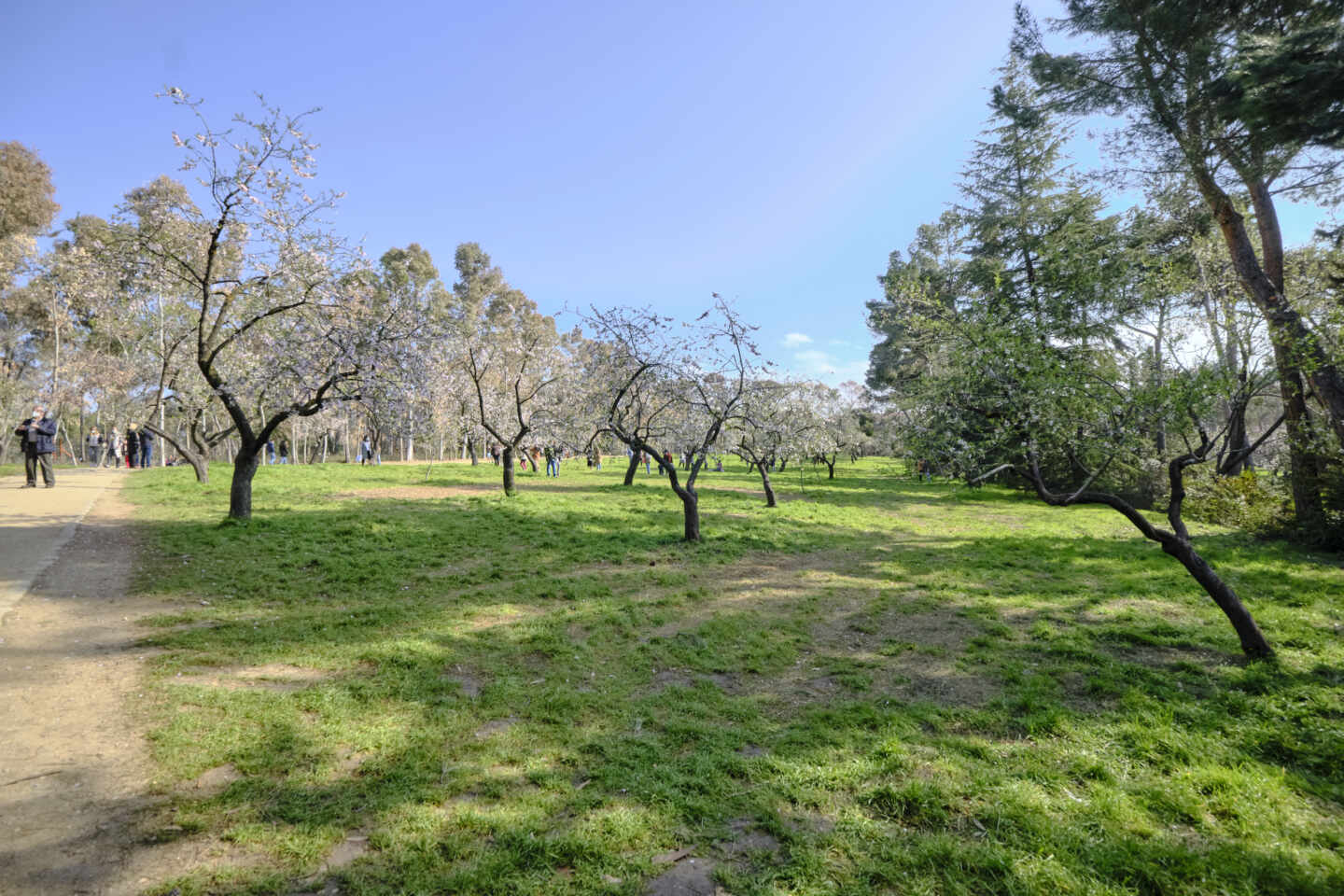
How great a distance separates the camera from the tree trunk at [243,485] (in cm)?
1141

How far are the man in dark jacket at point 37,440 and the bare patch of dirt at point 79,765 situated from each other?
12214 mm

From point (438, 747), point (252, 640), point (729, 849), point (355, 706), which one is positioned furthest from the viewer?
point (252, 640)

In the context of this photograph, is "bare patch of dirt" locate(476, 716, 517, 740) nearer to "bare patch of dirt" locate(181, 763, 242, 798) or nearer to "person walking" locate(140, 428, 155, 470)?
"bare patch of dirt" locate(181, 763, 242, 798)

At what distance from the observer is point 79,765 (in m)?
3.64

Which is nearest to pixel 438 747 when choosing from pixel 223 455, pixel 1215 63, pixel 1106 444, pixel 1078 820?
pixel 1078 820

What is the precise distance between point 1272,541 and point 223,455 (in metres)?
74.1

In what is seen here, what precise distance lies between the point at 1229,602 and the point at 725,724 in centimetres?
582

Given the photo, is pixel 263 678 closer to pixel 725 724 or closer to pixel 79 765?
pixel 79 765

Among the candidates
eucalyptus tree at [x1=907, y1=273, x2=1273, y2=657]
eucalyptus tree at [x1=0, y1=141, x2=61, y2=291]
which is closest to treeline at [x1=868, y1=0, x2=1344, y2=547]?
eucalyptus tree at [x1=907, y1=273, x2=1273, y2=657]

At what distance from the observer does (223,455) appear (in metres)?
58.3

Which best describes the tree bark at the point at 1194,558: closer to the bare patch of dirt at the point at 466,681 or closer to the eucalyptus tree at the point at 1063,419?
the eucalyptus tree at the point at 1063,419

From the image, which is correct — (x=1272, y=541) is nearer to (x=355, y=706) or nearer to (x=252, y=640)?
(x=355, y=706)

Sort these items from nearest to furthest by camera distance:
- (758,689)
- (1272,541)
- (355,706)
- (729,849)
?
(729,849) < (355,706) < (758,689) < (1272,541)

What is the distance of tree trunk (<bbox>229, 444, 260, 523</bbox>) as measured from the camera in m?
11.4
